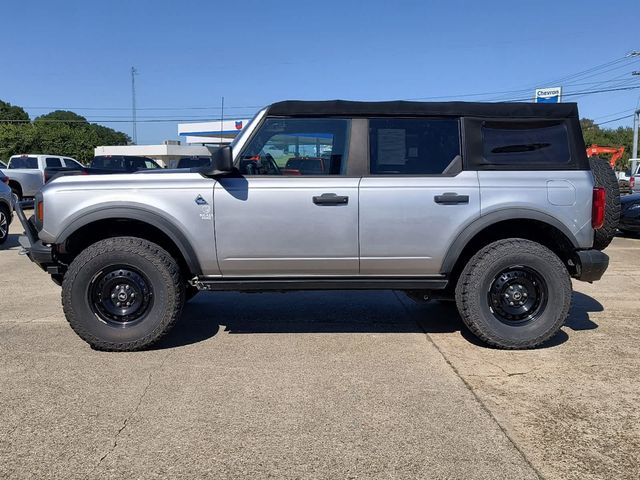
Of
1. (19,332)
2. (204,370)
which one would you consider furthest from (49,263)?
(204,370)

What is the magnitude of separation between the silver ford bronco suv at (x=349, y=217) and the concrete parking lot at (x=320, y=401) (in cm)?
49

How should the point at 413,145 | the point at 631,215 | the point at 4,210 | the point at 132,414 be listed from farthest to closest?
the point at 631,215
the point at 4,210
the point at 413,145
the point at 132,414

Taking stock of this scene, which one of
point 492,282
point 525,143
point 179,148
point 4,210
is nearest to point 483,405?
point 492,282

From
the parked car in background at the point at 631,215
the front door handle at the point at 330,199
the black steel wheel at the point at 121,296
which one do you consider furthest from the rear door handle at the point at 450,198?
the parked car in background at the point at 631,215

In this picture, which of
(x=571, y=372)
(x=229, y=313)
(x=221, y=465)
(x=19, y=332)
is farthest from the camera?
(x=229, y=313)

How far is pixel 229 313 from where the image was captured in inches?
223

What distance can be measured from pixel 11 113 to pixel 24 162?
73072 millimetres

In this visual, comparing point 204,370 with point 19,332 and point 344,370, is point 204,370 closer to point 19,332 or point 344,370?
point 344,370

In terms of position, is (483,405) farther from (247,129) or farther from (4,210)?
(4,210)

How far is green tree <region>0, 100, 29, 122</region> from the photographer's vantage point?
261 feet

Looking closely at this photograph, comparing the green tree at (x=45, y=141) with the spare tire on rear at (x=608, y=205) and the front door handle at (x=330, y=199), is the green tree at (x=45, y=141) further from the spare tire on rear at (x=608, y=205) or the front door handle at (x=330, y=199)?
the spare tire on rear at (x=608, y=205)

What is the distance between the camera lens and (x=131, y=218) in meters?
4.26

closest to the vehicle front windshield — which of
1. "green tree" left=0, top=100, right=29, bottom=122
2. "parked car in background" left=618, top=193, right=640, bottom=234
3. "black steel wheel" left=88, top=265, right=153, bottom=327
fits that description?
"black steel wheel" left=88, top=265, right=153, bottom=327

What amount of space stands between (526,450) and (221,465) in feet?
5.44
